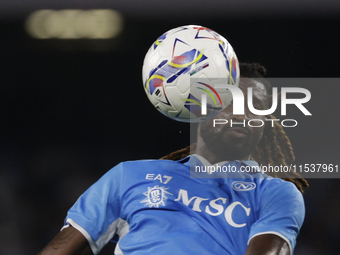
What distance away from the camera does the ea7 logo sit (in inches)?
80.2

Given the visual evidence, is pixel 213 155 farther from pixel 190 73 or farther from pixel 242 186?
pixel 190 73

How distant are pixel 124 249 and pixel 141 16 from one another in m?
1.56

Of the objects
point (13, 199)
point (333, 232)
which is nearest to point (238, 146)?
point (333, 232)

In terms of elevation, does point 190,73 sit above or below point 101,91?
above

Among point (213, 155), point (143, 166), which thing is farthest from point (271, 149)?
point (143, 166)

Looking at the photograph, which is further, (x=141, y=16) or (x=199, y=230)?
(x=141, y=16)

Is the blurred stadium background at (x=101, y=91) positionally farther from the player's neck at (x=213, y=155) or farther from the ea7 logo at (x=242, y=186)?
the ea7 logo at (x=242, y=186)

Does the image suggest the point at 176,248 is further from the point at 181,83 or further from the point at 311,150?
the point at 311,150

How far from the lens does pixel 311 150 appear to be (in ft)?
8.80

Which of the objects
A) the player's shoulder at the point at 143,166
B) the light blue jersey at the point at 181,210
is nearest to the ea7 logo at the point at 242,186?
the light blue jersey at the point at 181,210

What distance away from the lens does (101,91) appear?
288 centimetres

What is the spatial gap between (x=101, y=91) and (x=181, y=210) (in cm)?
117

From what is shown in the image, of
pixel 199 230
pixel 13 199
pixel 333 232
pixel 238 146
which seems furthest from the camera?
pixel 13 199

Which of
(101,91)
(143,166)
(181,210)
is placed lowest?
(181,210)
